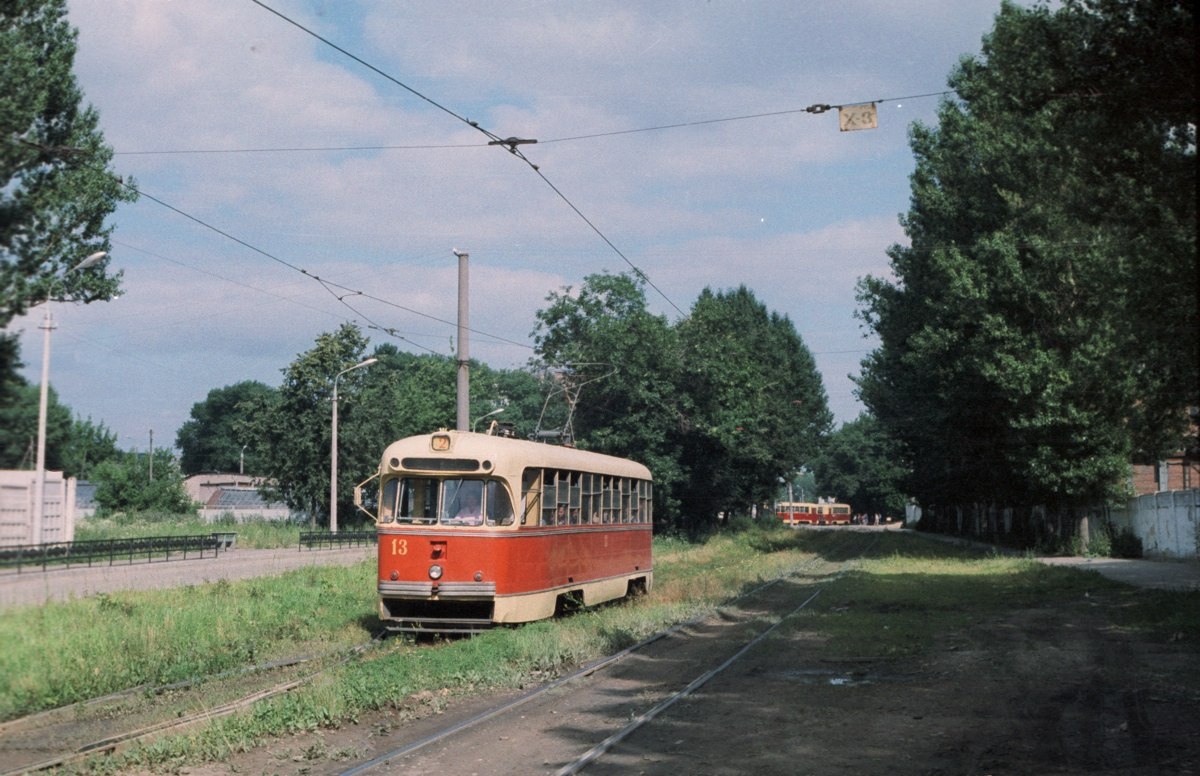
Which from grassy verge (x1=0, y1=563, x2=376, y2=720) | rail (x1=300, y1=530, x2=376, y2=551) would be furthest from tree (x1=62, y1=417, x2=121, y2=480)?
rail (x1=300, y1=530, x2=376, y2=551)

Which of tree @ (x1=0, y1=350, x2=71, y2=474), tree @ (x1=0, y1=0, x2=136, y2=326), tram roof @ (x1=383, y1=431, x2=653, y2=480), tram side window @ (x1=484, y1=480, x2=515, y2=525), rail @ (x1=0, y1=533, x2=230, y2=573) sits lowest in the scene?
rail @ (x1=0, y1=533, x2=230, y2=573)

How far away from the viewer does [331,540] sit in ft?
133

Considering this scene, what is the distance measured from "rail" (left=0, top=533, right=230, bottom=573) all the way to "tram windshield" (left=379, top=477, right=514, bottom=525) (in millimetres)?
4226

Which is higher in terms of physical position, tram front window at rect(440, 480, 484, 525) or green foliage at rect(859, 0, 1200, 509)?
green foliage at rect(859, 0, 1200, 509)

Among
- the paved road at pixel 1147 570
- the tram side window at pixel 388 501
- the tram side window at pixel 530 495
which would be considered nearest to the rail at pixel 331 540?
the paved road at pixel 1147 570

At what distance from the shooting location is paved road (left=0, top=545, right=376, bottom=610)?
795cm

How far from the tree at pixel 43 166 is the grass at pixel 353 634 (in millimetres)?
3136

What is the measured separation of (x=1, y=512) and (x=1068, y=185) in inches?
526

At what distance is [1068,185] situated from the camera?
14805mm

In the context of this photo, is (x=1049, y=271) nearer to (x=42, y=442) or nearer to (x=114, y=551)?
(x=114, y=551)

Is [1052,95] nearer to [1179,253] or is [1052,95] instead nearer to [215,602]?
[1179,253]

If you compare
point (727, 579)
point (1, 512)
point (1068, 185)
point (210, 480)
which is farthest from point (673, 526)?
point (210, 480)

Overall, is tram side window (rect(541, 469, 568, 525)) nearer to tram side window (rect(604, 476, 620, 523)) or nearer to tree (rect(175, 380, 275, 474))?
tram side window (rect(604, 476, 620, 523))

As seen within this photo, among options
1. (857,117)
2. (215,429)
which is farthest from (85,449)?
(215,429)
